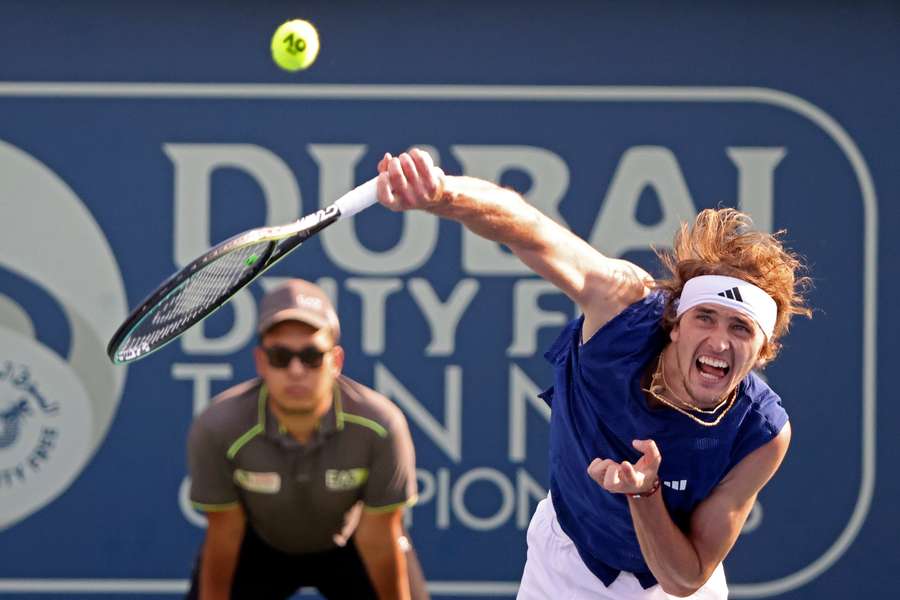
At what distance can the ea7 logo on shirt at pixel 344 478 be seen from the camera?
175 inches

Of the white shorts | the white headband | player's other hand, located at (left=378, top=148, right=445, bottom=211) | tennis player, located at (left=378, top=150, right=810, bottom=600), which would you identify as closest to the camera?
player's other hand, located at (left=378, top=148, right=445, bottom=211)

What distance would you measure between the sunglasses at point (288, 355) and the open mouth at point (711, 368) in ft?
4.48

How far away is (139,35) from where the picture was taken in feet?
16.8

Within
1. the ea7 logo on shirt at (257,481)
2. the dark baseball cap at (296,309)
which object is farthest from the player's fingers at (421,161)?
the ea7 logo on shirt at (257,481)

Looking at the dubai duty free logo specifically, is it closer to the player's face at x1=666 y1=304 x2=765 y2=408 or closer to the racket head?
the racket head

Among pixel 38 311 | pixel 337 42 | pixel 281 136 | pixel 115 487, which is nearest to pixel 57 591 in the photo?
pixel 115 487

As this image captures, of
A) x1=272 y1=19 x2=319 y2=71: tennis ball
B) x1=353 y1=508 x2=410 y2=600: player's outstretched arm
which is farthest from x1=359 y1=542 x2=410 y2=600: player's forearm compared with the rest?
x1=272 y1=19 x2=319 y2=71: tennis ball

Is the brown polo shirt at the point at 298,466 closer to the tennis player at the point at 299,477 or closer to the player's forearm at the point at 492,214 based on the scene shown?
the tennis player at the point at 299,477

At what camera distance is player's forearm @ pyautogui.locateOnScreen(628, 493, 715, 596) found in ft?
10.7

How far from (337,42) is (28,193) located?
1100 mm

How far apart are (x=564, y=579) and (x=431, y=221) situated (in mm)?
1701

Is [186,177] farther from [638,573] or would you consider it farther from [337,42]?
[638,573]

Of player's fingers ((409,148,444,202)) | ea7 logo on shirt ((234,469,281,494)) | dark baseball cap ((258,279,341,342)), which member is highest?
player's fingers ((409,148,444,202))

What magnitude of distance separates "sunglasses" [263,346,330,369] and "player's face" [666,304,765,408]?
4.35 feet
